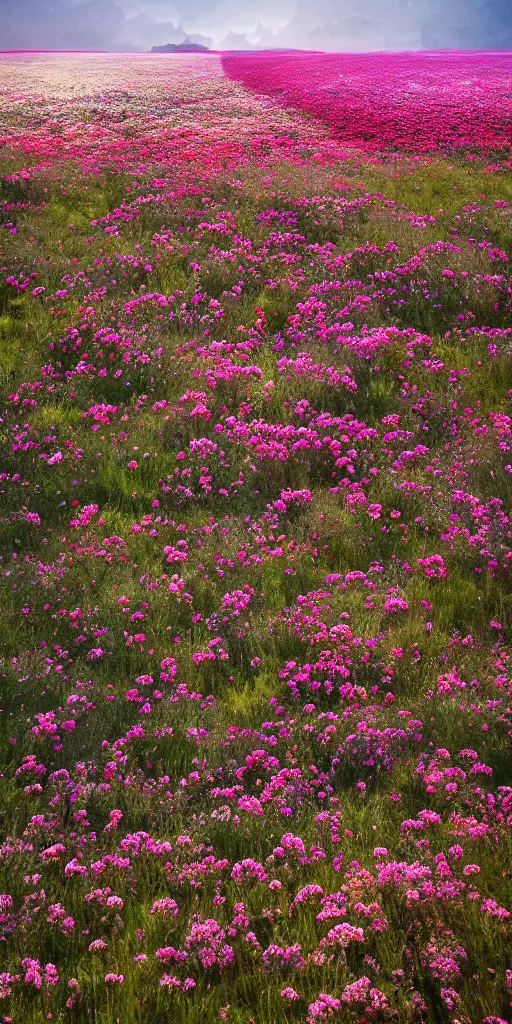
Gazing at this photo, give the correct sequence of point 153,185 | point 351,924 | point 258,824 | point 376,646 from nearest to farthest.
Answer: point 351,924
point 258,824
point 376,646
point 153,185

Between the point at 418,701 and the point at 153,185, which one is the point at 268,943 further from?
the point at 153,185

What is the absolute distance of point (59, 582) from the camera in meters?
7.44

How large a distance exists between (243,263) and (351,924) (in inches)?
526

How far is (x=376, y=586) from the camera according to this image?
287 inches

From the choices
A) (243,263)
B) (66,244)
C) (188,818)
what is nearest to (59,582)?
(188,818)

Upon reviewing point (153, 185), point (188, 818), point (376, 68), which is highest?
point (376, 68)

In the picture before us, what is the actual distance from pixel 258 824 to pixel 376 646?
2.19 m

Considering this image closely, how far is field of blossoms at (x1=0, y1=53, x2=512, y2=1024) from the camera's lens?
3.80 m

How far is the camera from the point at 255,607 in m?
7.14

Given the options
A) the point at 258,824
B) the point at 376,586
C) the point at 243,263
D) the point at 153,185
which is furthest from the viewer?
the point at 153,185

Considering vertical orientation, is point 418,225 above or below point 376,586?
above

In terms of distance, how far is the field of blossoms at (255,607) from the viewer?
3.80 m

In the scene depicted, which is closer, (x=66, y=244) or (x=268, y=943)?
(x=268, y=943)

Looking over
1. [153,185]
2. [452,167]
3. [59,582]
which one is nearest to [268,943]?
[59,582]
